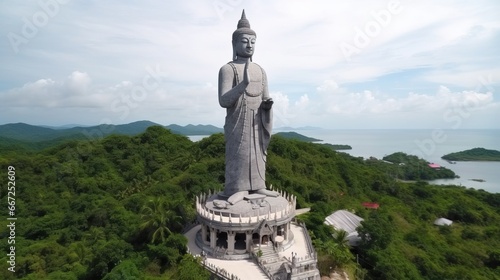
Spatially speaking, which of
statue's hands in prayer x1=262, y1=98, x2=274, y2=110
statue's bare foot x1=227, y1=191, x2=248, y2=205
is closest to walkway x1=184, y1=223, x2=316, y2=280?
statue's bare foot x1=227, y1=191, x2=248, y2=205

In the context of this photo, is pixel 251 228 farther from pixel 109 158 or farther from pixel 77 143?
pixel 77 143

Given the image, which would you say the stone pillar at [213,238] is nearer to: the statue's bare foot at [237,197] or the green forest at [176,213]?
the green forest at [176,213]

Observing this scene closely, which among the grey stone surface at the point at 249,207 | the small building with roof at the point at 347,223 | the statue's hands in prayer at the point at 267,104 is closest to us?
the grey stone surface at the point at 249,207

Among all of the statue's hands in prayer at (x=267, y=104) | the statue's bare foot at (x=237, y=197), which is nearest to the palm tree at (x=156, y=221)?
the statue's bare foot at (x=237, y=197)

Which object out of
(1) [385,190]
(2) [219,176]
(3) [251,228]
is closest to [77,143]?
(2) [219,176]

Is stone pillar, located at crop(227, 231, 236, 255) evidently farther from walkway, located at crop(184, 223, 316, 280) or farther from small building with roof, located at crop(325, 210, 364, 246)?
small building with roof, located at crop(325, 210, 364, 246)

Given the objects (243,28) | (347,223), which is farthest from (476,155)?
(243,28)

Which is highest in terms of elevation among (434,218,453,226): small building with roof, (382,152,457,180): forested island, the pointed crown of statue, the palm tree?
the pointed crown of statue
